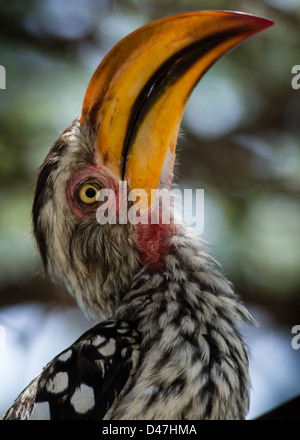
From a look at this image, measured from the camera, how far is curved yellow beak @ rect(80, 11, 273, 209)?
6.61ft

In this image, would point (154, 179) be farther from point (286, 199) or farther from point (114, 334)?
point (286, 199)

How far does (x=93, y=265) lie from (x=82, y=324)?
3.77ft

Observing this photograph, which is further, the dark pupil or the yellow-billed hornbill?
the dark pupil

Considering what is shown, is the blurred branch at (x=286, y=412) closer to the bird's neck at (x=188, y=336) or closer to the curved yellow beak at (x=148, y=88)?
the bird's neck at (x=188, y=336)

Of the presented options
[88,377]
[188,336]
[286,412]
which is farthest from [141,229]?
[286,412]

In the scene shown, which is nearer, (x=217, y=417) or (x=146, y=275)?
(x=217, y=417)

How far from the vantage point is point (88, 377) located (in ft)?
6.04

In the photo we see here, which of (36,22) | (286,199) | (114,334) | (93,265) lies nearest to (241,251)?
(286,199)

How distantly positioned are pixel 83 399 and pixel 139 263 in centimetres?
58

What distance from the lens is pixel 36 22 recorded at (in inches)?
135

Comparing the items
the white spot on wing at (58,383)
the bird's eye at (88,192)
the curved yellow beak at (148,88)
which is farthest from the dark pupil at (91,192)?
the white spot on wing at (58,383)

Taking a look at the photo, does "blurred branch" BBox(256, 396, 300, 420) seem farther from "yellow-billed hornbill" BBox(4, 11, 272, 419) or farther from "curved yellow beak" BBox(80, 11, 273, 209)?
"curved yellow beak" BBox(80, 11, 273, 209)

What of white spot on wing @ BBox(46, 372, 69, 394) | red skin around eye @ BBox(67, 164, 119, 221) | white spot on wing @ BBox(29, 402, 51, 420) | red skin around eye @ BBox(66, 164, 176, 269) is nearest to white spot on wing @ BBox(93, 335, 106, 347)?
white spot on wing @ BBox(46, 372, 69, 394)

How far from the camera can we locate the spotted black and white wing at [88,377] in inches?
71.2
